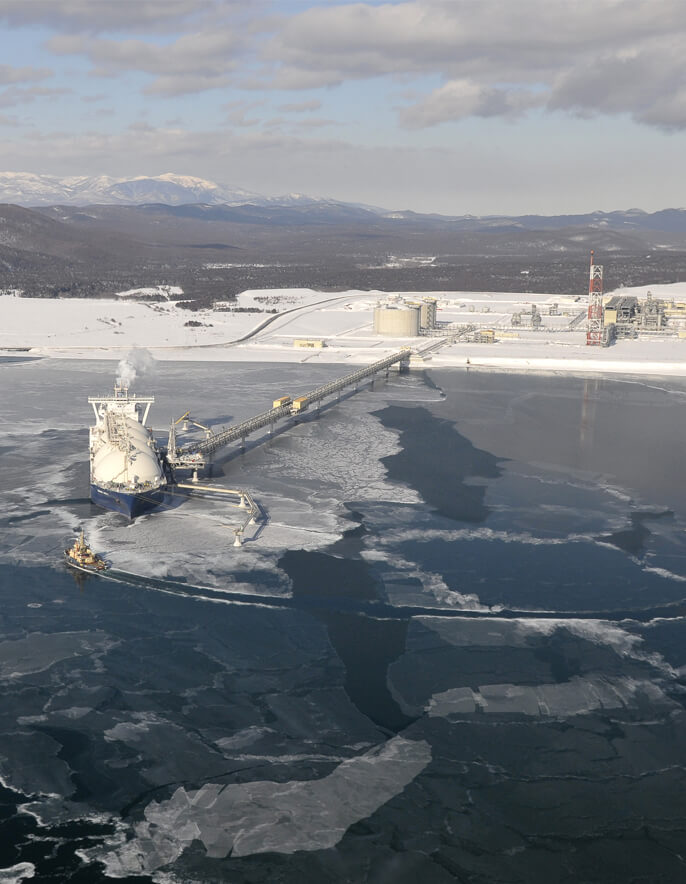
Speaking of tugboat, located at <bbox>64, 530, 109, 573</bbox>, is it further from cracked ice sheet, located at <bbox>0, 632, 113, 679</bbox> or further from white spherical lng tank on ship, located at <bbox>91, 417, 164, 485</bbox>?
white spherical lng tank on ship, located at <bbox>91, 417, 164, 485</bbox>

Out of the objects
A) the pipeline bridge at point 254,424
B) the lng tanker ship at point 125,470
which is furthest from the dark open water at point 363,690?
the pipeline bridge at point 254,424

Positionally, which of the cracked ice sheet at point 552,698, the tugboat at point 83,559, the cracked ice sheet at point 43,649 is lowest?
the cracked ice sheet at point 552,698

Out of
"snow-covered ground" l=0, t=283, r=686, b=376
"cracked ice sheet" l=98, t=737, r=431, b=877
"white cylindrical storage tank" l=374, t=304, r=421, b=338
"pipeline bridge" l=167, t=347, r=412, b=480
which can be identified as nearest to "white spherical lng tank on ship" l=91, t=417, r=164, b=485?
"pipeline bridge" l=167, t=347, r=412, b=480

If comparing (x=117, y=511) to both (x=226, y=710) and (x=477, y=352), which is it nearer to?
(x=226, y=710)

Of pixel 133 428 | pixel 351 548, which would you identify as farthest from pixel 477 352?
pixel 351 548

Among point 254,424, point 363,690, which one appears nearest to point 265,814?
point 363,690

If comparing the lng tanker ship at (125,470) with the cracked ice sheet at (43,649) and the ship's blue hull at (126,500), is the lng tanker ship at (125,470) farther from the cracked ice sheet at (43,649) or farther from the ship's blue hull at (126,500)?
the cracked ice sheet at (43,649)

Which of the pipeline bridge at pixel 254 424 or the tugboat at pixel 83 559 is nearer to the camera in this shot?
the tugboat at pixel 83 559
